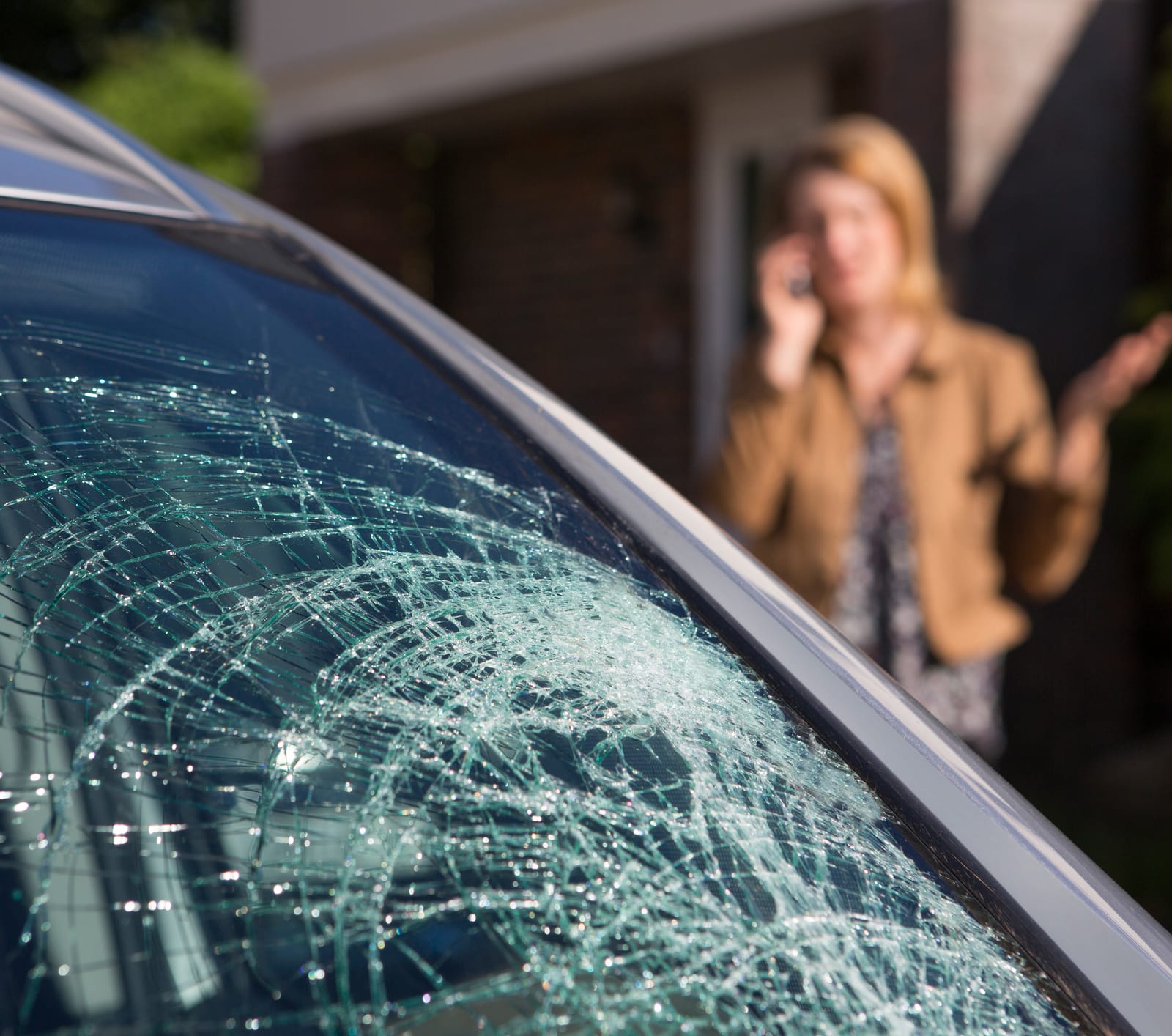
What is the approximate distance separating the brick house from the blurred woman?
2237 millimetres

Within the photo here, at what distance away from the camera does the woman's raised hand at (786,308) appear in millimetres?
2703

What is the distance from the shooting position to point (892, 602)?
8.59ft

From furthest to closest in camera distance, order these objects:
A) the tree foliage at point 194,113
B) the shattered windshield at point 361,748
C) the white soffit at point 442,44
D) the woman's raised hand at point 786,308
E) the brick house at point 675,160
→ the tree foliage at point 194,113, the white soffit at point 442,44, the brick house at point 675,160, the woman's raised hand at point 786,308, the shattered windshield at point 361,748

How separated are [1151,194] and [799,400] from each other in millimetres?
3255

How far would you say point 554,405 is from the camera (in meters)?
1.18

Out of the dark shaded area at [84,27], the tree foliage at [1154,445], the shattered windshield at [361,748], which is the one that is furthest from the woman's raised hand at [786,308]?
the dark shaded area at [84,27]

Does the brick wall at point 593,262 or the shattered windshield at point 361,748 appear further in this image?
the brick wall at point 593,262

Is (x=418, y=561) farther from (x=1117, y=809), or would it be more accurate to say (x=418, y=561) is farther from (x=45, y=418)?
(x=1117, y=809)

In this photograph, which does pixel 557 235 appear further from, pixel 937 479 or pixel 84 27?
pixel 84 27

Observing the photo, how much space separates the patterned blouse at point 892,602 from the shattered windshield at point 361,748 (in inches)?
63.4

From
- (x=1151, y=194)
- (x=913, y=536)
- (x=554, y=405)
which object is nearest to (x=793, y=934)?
Result: (x=554, y=405)

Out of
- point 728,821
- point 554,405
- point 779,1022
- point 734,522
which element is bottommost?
point 779,1022

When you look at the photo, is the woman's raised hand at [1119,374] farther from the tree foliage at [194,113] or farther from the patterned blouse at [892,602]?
the tree foliage at [194,113]

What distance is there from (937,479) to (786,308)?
17.9 inches
